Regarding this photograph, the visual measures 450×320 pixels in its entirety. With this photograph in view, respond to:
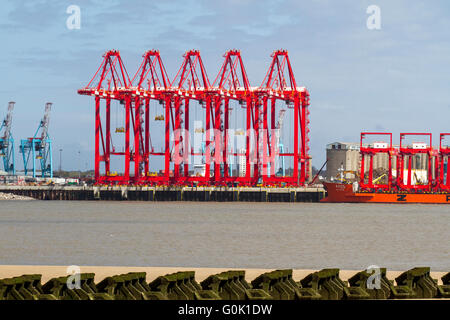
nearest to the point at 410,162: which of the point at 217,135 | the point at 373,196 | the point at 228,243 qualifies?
the point at 373,196

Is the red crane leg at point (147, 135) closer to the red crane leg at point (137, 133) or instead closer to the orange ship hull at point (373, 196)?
the red crane leg at point (137, 133)

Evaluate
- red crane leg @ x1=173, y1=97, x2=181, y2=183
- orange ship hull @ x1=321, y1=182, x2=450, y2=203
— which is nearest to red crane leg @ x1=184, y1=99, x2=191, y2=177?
red crane leg @ x1=173, y1=97, x2=181, y2=183

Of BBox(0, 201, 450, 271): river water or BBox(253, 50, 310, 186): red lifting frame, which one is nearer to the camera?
BBox(0, 201, 450, 271): river water

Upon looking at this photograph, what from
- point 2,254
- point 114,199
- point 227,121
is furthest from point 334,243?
point 114,199

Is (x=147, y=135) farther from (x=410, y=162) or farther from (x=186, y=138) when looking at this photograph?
(x=410, y=162)

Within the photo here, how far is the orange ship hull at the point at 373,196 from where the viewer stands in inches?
5123

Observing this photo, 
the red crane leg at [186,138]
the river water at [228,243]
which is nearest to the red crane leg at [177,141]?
the red crane leg at [186,138]

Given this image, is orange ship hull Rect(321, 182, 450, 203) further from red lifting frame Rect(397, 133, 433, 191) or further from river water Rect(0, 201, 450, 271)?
river water Rect(0, 201, 450, 271)

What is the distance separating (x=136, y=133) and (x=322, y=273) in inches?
4371

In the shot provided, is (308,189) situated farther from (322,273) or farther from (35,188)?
(322,273)

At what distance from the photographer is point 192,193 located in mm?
134000

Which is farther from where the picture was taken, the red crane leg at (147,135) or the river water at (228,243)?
the red crane leg at (147,135)

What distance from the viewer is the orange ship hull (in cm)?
13012

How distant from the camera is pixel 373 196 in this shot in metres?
132
